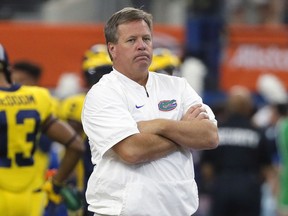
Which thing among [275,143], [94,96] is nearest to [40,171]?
[94,96]

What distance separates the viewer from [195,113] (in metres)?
6.47

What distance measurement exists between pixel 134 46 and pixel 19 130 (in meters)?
1.85

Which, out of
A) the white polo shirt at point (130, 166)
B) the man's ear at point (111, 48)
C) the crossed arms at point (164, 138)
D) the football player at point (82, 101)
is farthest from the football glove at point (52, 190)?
the crossed arms at point (164, 138)

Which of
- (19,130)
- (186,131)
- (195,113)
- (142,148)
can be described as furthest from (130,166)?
(19,130)

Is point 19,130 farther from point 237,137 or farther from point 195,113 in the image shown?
point 237,137

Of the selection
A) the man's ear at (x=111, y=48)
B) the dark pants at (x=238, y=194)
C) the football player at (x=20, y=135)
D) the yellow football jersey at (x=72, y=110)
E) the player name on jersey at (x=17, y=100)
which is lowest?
the dark pants at (x=238, y=194)

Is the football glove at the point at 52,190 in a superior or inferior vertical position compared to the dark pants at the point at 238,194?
superior

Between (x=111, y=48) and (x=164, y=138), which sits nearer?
(x=164, y=138)

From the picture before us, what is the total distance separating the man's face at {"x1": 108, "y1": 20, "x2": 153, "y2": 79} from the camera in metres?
6.41

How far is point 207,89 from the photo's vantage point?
1614cm

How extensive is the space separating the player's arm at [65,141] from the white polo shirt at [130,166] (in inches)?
71.9

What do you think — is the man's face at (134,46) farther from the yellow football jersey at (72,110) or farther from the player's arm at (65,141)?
the yellow football jersey at (72,110)

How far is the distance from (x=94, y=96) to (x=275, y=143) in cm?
705

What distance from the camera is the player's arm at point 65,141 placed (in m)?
8.29
